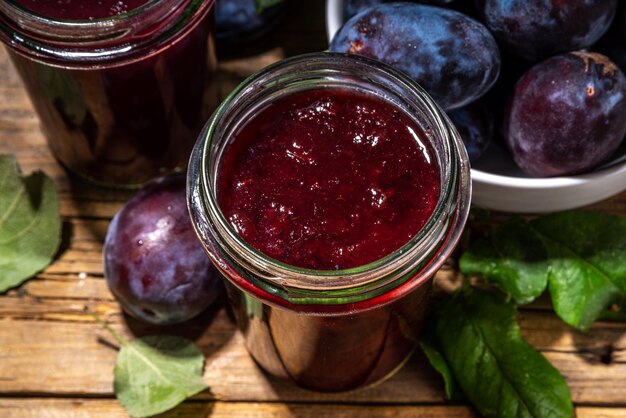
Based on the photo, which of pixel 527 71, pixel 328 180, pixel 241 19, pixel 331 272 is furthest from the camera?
pixel 241 19

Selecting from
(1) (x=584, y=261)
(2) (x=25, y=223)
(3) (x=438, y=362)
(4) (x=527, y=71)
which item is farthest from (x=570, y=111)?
(2) (x=25, y=223)

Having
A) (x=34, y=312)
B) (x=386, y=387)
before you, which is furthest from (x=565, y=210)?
(x=34, y=312)

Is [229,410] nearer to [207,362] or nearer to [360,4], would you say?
[207,362]

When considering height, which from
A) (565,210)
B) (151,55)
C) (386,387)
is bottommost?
(386,387)

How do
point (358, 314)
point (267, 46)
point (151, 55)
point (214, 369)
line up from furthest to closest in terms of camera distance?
1. point (267, 46)
2. point (214, 369)
3. point (151, 55)
4. point (358, 314)

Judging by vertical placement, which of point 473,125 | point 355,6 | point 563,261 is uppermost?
point 355,6

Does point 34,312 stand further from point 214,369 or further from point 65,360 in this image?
point 214,369

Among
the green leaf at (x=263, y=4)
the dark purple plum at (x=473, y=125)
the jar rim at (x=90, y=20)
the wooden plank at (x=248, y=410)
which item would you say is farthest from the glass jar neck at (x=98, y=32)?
the wooden plank at (x=248, y=410)

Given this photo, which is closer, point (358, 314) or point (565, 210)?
point (358, 314)
